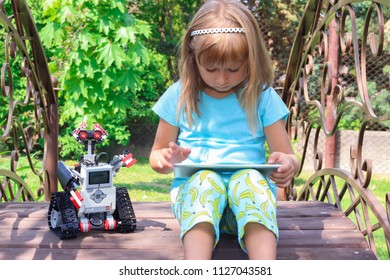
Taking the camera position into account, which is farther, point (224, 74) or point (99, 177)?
point (99, 177)

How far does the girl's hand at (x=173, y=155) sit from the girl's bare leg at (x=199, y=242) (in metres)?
Answer: 0.22

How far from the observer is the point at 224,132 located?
6.95ft

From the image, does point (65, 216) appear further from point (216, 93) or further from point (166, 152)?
point (216, 93)

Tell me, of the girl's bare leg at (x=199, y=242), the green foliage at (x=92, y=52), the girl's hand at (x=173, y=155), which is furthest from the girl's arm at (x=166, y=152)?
the green foliage at (x=92, y=52)

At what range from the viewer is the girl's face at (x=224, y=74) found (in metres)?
1.94

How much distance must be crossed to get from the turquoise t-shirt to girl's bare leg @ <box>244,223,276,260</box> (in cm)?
39

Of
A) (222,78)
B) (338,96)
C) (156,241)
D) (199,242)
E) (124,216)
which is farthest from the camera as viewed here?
(338,96)

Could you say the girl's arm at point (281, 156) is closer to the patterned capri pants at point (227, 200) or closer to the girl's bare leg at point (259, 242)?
the patterned capri pants at point (227, 200)

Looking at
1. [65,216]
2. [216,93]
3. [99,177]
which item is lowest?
[65,216]

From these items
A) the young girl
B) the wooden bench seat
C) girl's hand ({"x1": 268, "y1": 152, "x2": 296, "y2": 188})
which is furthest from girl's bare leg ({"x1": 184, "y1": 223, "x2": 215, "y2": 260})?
girl's hand ({"x1": 268, "y1": 152, "x2": 296, "y2": 188})

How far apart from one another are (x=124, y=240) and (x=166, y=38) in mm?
8162

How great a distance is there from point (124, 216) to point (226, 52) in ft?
2.22

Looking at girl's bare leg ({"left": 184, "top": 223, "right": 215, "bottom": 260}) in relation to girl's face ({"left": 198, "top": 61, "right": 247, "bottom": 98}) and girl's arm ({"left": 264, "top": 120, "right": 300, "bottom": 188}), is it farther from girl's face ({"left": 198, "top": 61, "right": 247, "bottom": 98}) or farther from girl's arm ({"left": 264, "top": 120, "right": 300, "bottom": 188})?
girl's face ({"left": 198, "top": 61, "right": 247, "bottom": 98})

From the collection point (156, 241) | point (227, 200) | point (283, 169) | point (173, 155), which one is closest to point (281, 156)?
point (283, 169)
